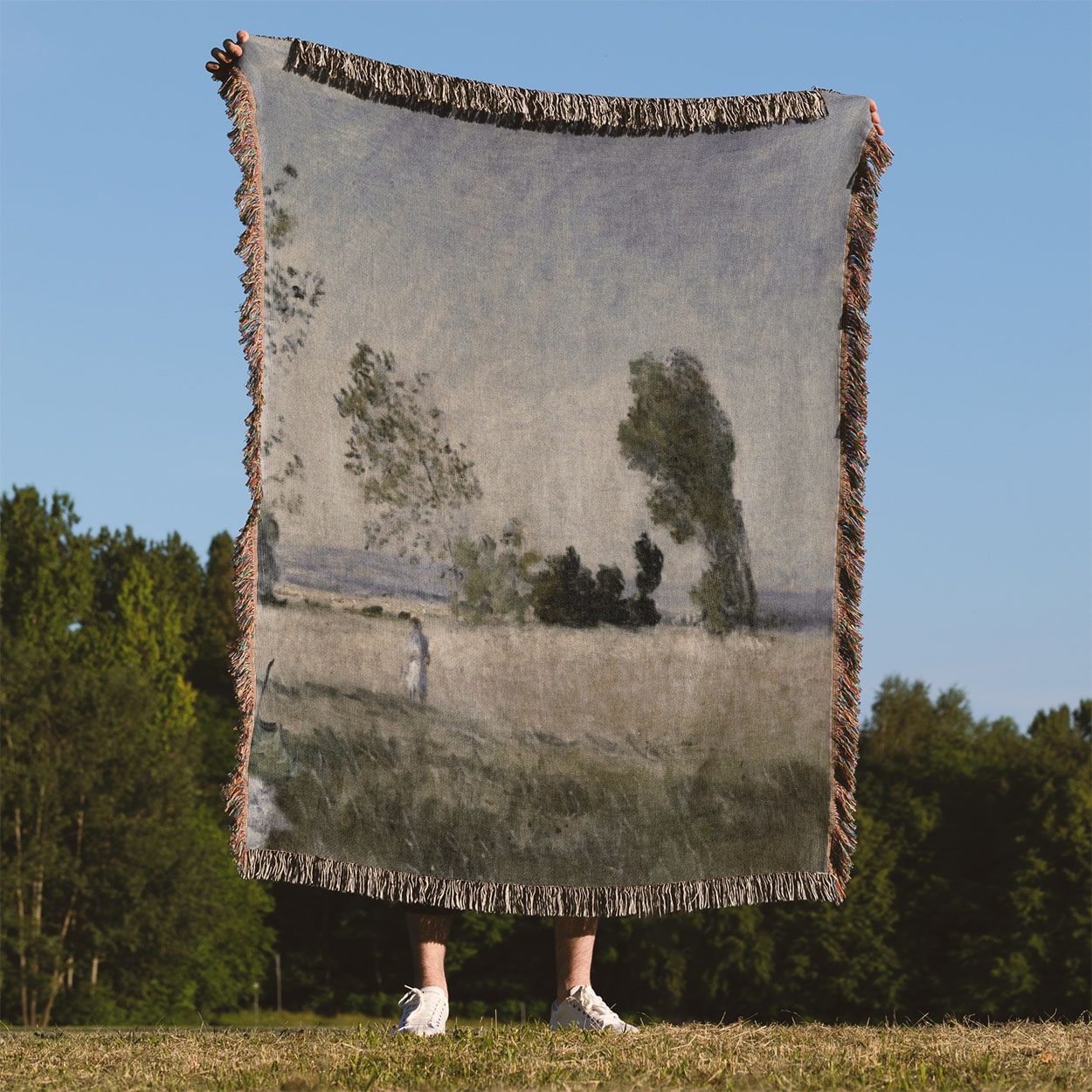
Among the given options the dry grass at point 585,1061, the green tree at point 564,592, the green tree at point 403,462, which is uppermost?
the green tree at point 403,462

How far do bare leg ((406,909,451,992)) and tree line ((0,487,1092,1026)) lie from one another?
30435 mm

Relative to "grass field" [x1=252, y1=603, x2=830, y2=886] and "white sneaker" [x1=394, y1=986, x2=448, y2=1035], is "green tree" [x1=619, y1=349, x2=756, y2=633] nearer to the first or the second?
"grass field" [x1=252, y1=603, x2=830, y2=886]

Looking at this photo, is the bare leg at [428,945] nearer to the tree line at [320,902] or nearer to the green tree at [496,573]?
the green tree at [496,573]

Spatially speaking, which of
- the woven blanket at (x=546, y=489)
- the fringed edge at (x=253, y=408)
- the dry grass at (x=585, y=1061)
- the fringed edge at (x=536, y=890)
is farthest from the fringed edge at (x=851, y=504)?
the fringed edge at (x=253, y=408)

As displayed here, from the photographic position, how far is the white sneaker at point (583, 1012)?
6.08 meters

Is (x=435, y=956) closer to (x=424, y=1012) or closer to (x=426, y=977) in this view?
(x=426, y=977)

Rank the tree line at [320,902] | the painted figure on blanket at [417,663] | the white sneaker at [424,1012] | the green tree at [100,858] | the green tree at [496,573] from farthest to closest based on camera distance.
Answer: the tree line at [320,902] → the green tree at [100,858] → the green tree at [496,573] → the painted figure on blanket at [417,663] → the white sneaker at [424,1012]

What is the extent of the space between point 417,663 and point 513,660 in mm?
433

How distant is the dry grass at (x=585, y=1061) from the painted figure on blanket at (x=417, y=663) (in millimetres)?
1422

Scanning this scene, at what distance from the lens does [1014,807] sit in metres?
42.9

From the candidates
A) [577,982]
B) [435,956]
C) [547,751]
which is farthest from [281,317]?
[577,982]

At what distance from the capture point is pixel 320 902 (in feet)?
→ 152

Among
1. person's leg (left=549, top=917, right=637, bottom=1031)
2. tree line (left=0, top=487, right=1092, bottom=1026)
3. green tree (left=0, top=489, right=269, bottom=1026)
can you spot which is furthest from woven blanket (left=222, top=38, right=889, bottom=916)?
green tree (left=0, top=489, right=269, bottom=1026)

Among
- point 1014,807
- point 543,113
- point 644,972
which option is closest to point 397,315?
point 543,113
